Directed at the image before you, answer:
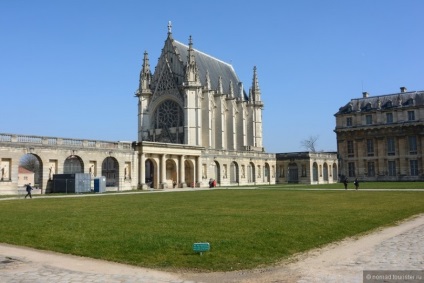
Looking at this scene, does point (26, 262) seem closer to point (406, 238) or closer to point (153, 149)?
point (406, 238)

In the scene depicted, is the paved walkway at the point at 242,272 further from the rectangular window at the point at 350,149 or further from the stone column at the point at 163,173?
the rectangular window at the point at 350,149

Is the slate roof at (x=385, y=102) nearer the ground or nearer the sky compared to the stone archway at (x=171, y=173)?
nearer the sky

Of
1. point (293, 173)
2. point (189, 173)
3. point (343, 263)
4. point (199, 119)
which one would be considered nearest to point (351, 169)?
point (293, 173)

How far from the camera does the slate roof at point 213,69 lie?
3147 inches

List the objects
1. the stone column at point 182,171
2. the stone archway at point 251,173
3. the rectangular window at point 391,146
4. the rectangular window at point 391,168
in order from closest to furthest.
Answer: the stone column at point 182,171, the stone archway at point 251,173, the rectangular window at point 391,168, the rectangular window at point 391,146

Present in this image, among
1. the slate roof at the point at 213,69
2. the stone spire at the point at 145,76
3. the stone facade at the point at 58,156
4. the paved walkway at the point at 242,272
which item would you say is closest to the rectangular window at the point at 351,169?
the slate roof at the point at 213,69

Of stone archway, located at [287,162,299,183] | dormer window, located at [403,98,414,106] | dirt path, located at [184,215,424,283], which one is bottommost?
dirt path, located at [184,215,424,283]

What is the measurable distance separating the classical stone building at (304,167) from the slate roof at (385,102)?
10294 millimetres

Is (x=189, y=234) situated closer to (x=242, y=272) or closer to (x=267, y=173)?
(x=242, y=272)

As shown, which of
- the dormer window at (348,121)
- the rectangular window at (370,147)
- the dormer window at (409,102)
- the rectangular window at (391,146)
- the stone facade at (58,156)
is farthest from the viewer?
the dormer window at (348,121)

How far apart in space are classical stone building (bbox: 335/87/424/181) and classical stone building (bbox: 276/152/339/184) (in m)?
4.14

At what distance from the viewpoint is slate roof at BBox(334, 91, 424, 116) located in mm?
76231

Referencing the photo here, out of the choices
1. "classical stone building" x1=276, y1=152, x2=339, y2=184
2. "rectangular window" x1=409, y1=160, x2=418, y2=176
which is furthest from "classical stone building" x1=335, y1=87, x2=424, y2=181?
"classical stone building" x1=276, y1=152, x2=339, y2=184

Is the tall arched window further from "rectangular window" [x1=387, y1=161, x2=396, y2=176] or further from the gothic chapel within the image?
"rectangular window" [x1=387, y1=161, x2=396, y2=176]
